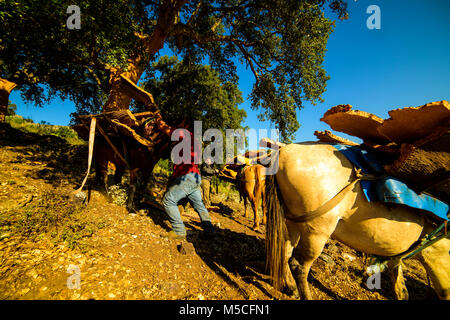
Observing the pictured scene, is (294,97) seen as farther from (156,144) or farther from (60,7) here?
(60,7)

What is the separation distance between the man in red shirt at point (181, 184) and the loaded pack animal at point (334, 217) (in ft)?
5.57

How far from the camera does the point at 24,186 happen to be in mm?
3229

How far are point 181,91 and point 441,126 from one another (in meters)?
10.6

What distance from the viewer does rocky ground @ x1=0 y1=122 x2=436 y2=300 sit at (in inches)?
70.6

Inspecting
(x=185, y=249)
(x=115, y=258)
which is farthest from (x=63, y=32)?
(x=185, y=249)

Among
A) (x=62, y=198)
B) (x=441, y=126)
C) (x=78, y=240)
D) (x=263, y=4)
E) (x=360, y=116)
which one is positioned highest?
(x=263, y=4)

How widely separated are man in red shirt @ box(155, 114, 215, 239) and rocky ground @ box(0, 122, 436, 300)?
15.1 inches

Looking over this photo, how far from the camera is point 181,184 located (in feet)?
10.9

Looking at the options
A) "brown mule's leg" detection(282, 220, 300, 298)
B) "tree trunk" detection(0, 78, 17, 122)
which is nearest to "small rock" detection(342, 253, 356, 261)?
"brown mule's leg" detection(282, 220, 300, 298)

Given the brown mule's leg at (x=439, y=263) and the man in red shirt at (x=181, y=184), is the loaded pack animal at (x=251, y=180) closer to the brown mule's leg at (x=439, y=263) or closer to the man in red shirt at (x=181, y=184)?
the man in red shirt at (x=181, y=184)

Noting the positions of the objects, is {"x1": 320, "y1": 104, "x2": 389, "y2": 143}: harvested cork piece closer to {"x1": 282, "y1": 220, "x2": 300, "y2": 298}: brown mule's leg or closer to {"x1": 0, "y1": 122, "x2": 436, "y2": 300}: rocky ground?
{"x1": 282, "y1": 220, "x2": 300, "y2": 298}: brown mule's leg

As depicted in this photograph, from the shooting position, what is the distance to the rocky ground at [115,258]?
1794 mm

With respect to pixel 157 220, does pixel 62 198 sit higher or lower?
higher

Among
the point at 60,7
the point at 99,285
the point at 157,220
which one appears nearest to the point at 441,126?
the point at 99,285
